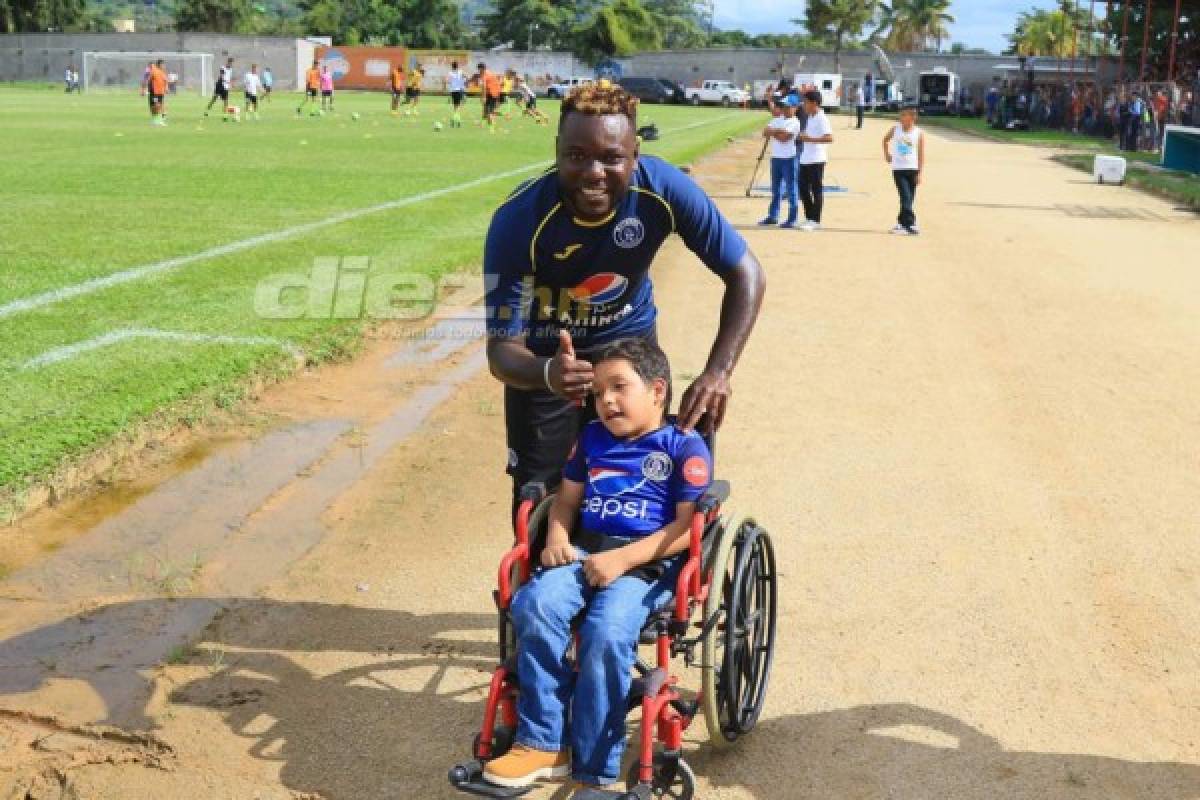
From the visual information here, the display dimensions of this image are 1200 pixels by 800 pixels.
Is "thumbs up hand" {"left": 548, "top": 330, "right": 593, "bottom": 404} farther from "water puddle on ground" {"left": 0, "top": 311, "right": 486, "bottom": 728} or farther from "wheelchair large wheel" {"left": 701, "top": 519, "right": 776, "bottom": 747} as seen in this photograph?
"water puddle on ground" {"left": 0, "top": 311, "right": 486, "bottom": 728}

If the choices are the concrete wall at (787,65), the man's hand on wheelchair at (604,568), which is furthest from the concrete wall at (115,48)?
the man's hand on wheelchair at (604,568)

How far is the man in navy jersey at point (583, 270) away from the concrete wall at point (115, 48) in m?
78.5

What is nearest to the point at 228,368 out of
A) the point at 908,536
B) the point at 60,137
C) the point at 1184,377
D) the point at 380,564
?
the point at 380,564

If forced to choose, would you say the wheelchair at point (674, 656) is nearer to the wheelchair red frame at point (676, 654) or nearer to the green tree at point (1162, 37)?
the wheelchair red frame at point (676, 654)

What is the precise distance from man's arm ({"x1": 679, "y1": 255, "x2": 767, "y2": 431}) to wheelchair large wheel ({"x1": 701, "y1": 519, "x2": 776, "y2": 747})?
357mm

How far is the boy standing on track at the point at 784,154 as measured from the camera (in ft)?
59.3

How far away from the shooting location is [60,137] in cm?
3008

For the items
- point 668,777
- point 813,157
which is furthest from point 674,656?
point 813,157

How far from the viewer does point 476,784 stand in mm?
3697

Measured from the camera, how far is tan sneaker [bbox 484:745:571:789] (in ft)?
12.0

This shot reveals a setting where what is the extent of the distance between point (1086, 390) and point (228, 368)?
18.2ft

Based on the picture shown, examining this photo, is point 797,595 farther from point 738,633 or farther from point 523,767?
point 523,767

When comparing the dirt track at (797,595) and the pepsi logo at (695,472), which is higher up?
the pepsi logo at (695,472)

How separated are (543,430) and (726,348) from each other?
685 mm
